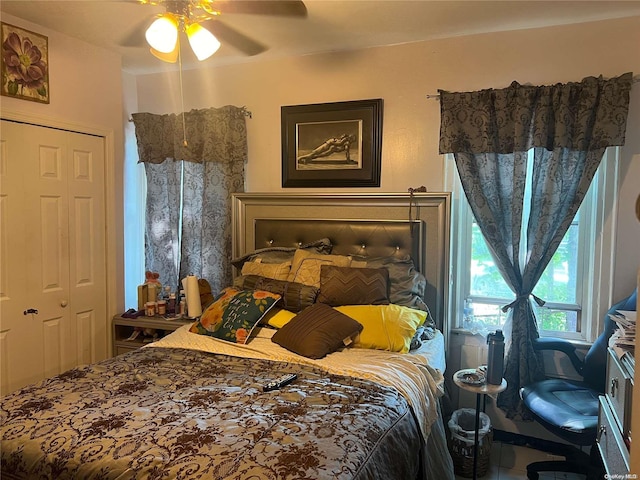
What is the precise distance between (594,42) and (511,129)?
0.65 metres

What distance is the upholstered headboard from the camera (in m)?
2.89

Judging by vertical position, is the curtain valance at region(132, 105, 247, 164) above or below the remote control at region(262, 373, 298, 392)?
above

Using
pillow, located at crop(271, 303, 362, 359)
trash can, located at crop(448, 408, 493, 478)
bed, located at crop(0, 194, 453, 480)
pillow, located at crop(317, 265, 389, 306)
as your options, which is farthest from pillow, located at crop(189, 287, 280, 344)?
trash can, located at crop(448, 408, 493, 478)

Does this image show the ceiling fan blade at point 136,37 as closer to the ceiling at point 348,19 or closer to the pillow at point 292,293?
the ceiling at point 348,19

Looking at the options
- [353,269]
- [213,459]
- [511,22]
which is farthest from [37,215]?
[511,22]

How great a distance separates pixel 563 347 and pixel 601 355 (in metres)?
0.19

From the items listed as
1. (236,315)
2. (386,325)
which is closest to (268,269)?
(236,315)

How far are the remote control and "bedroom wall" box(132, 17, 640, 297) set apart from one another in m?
1.57

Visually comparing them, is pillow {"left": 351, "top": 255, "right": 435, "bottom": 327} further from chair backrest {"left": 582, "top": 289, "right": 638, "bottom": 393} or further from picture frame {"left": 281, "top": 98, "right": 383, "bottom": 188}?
chair backrest {"left": 582, "top": 289, "right": 638, "bottom": 393}

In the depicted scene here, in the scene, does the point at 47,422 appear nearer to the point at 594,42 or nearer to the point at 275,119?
the point at 275,119

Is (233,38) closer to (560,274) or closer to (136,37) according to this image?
(136,37)

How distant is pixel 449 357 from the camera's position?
9.97 ft

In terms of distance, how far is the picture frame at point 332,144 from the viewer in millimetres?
3135

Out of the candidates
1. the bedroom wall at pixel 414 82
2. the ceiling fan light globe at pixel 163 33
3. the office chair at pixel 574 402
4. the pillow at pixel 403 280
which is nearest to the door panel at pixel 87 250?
the bedroom wall at pixel 414 82
